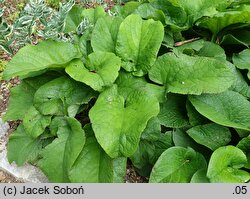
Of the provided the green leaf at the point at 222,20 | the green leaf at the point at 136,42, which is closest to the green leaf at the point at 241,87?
the green leaf at the point at 222,20

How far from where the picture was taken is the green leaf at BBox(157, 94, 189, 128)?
2654mm

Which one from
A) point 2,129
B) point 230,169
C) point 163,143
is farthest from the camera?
point 2,129

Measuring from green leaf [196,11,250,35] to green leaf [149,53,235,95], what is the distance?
39 centimetres

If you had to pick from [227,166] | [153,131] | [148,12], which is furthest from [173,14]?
[227,166]

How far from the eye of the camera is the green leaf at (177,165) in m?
2.39

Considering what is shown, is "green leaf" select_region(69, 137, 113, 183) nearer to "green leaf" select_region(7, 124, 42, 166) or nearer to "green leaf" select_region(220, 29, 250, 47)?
"green leaf" select_region(7, 124, 42, 166)

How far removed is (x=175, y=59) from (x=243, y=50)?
60 cm

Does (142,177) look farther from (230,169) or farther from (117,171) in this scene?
(230,169)

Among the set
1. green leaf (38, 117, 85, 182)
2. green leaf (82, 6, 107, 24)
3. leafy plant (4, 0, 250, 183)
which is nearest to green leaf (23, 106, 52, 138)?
leafy plant (4, 0, 250, 183)

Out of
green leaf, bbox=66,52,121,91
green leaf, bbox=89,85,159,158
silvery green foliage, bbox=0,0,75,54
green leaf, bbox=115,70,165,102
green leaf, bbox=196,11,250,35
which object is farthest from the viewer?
silvery green foliage, bbox=0,0,75,54

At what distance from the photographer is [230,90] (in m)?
2.70

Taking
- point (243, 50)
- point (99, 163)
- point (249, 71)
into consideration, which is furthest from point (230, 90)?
point (99, 163)

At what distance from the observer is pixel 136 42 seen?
8.94ft

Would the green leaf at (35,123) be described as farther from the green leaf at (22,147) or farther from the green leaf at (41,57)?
the green leaf at (41,57)
